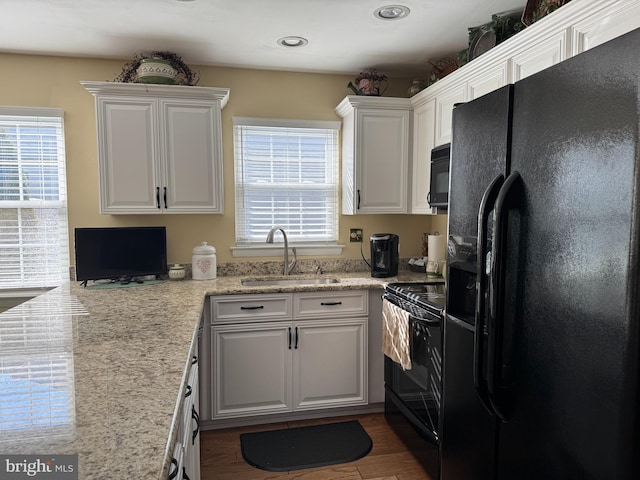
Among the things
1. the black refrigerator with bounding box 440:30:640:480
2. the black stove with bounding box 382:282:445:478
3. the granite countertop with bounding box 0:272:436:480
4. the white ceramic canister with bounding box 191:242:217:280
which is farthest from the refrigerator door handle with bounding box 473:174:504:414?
the white ceramic canister with bounding box 191:242:217:280

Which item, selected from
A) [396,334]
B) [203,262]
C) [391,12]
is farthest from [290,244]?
[391,12]

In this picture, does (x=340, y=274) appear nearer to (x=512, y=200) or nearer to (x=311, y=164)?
(x=311, y=164)

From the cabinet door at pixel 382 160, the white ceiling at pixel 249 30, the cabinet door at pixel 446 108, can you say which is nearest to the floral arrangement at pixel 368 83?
the white ceiling at pixel 249 30

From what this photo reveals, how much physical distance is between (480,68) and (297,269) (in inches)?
73.9

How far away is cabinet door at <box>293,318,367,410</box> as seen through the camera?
2803mm

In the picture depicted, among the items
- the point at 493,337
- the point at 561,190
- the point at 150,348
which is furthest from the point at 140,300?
the point at 561,190

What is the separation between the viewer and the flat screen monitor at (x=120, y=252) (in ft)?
9.20

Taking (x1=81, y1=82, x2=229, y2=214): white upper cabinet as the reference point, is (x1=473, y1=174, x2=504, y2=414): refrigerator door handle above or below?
below

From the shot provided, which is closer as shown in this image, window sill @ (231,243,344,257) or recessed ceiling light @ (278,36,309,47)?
recessed ceiling light @ (278,36,309,47)

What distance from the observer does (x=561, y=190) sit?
40.9 inches

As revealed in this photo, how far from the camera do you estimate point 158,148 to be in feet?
9.24

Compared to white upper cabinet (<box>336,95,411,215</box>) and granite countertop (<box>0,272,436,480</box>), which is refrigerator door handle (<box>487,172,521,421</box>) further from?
white upper cabinet (<box>336,95,411,215</box>)

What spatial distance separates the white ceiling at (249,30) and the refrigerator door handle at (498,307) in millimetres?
1502

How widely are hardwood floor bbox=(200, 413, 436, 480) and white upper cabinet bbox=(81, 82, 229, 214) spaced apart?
149cm
